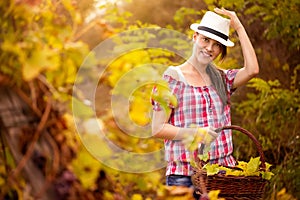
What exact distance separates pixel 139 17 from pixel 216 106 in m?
6.42

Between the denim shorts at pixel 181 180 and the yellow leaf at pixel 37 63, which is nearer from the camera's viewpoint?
the yellow leaf at pixel 37 63

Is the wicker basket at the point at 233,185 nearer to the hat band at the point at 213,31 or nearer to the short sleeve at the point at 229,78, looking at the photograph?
the short sleeve at the point at 229,78

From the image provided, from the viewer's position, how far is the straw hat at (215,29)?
3773 mm

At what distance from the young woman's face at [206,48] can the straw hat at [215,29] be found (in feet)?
0.14

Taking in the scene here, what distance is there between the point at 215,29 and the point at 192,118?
575 mm

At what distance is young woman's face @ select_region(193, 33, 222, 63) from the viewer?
3732 millimetres

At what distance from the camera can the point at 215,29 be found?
387 centimetres

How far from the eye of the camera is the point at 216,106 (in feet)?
12.2

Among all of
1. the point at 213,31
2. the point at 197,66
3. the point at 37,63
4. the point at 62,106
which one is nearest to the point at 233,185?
the point at 197,66

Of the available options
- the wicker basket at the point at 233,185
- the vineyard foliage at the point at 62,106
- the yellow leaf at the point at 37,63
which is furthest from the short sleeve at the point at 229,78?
the yellow leaf at the point at 37,63

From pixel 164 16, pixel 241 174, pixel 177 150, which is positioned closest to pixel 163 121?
pixel 177 150

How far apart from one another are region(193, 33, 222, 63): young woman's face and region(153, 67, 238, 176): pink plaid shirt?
0.15 metres

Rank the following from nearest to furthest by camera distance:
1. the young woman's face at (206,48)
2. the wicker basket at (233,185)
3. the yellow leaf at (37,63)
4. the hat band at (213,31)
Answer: the yellow leaf at (37,63) < the wicker basket at (233,185) < the young woman's face at (206,48) < the hat band at (213,31)

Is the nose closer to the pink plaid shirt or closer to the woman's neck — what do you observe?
the woman's neck
